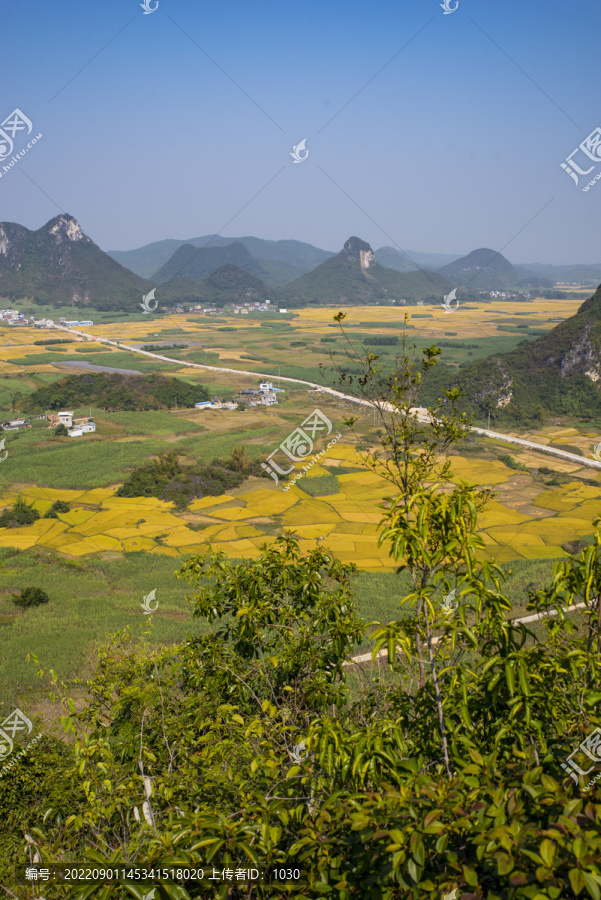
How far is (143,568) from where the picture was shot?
49.1ft

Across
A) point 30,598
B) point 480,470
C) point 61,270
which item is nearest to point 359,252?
point 61,270

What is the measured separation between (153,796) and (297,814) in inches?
52.1

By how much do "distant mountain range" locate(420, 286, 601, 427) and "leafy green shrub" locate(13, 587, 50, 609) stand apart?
2209 centimetres

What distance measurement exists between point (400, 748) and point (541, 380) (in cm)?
3552

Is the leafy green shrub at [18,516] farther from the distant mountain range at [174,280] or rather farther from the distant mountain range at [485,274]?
the distant mountain range at [485,274]

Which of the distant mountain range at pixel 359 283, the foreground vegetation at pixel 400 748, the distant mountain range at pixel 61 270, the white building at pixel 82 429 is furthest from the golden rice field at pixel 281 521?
the distant mountain range at pixel 359 283

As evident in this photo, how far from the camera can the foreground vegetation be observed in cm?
159

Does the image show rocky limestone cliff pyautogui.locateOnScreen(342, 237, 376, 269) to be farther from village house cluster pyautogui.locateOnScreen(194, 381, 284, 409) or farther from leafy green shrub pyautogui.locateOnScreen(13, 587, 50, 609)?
leafy green shrub pyautogui.locateOnScreen(13, 587, 50, 609)

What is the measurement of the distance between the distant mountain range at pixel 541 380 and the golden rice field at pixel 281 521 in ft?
36.5

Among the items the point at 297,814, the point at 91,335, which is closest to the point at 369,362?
the point at 297,814

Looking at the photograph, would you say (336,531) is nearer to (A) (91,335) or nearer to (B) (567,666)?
(B) (567,666)

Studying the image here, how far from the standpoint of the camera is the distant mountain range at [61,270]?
85.9m

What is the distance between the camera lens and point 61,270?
289 ft

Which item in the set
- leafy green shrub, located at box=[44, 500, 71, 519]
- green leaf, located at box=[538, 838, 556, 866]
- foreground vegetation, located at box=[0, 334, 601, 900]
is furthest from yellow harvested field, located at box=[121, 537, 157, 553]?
green leaf, located at box=[538, 838, 556, 866]
